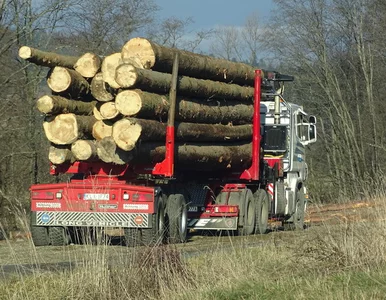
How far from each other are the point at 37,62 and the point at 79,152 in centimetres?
182

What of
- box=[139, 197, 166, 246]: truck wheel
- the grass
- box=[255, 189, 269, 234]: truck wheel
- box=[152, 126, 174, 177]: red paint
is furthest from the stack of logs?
the grass

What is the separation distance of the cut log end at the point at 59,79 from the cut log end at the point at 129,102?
1335 mm

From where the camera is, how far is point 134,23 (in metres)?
38.3

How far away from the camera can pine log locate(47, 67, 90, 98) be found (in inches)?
622

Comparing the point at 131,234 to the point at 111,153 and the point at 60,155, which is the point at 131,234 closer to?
the point at 111,153

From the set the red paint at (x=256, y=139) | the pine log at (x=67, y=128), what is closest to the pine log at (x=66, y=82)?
the pine log at (x=67, y=128)

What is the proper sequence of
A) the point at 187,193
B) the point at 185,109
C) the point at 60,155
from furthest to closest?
the point at 187,193 < the point at 185,109 < the point at 60,155

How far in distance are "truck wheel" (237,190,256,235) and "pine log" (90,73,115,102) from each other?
199 inches

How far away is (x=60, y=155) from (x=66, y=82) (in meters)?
1.47

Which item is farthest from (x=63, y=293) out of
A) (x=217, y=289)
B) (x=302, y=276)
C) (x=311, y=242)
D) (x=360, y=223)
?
(x=360, y=223)

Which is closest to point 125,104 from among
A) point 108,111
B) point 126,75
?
point 126,75

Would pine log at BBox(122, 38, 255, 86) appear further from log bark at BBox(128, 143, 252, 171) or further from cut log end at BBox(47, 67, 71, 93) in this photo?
log bark at BBox(128, 143, 252, 171)

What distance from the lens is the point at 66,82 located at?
1579 centimetres

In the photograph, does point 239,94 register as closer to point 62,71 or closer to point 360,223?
point 62,71
